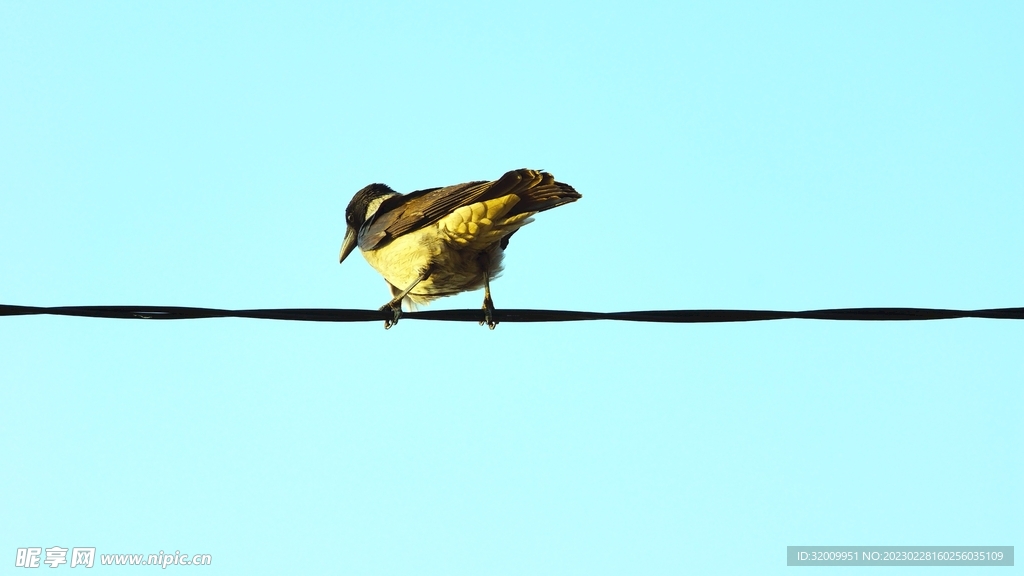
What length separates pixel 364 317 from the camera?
18.9 ft

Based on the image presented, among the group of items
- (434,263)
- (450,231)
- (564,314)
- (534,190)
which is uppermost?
(534,190)

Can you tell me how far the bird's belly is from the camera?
785cm

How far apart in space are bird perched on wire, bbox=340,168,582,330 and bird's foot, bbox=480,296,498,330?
1 centimetres

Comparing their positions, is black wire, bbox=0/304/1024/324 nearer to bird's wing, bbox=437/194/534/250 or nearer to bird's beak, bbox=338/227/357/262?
bird's wing, bbox=437/194/534/250

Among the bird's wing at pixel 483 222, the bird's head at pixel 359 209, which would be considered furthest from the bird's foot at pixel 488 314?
the bird's head at pixel 359 209

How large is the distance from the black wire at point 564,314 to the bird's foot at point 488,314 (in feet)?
0.44

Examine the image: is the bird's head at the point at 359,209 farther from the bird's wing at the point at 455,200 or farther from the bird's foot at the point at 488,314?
the bird's foot at the point at 488,314

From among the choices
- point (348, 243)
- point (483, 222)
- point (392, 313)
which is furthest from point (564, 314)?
point (348, 243)

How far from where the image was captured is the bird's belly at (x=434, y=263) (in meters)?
7.85

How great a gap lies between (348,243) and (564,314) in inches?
159

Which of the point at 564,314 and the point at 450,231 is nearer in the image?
the point at 564,314

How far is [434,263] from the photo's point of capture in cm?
792

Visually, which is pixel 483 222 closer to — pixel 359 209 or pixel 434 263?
pixel 434 263

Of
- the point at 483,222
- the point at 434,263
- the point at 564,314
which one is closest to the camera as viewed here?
the point at 564,314
